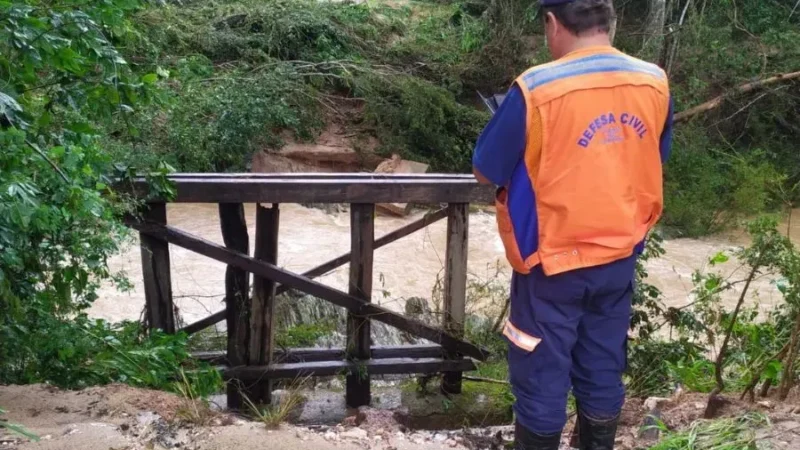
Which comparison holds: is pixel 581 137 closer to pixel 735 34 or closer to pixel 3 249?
pixel 3 249

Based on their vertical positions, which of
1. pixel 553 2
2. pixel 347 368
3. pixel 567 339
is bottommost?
pixel 347 368

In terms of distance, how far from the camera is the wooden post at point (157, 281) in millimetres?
4805

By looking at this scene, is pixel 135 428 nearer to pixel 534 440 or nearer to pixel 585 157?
pixel 534 440

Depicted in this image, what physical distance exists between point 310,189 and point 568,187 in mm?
2422

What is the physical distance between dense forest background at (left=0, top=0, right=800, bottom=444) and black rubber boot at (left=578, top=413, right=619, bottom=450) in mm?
1063

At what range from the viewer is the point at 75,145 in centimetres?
329

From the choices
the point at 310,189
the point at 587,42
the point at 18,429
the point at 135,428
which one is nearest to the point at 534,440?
the point at 587,42

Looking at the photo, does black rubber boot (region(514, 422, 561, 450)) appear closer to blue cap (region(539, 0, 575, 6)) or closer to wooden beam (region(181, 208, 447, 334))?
blue cap (region(539, 0, 575, 6))

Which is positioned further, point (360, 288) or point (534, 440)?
point (360, 288)

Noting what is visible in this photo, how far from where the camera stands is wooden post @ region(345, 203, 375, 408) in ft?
16.4

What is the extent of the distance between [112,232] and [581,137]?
7.52ft

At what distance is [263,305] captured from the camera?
5.12 meters

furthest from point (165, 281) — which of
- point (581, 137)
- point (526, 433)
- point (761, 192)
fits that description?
point (761, 192)

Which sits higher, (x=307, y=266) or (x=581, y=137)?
(x=581, y=137)
